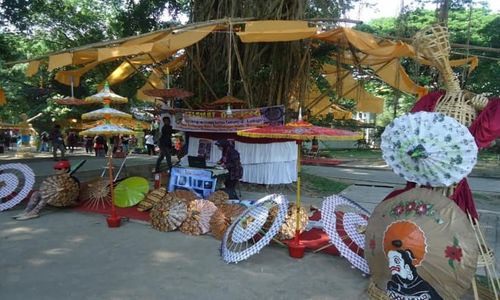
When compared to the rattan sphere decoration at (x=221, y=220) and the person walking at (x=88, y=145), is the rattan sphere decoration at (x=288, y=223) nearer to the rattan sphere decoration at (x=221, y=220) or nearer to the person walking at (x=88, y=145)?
the rattan sphere decoration at (x=221, y=220)

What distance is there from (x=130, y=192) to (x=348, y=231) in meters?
4.52

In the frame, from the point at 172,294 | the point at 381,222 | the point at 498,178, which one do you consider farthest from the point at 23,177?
the point at 498,178

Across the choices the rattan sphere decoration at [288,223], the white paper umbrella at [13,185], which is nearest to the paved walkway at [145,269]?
the rattan sphere decoration at [288,223]

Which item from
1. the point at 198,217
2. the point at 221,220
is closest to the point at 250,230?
the point at 221,220

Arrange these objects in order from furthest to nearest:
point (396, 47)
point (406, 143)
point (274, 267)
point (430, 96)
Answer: point (396, 47) → point (274, 267) → point (430, 96) → point (406, 143)

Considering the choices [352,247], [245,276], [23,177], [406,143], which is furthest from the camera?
[23,177]

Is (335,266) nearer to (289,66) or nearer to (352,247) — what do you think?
(352,247)

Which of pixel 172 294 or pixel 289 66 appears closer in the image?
pixel 172 294

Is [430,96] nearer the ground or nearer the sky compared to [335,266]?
nearer the sky

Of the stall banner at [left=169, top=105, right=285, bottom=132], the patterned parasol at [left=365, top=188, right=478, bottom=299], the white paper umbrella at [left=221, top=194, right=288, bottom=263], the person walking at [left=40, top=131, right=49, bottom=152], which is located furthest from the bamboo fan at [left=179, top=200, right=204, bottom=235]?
the person walking at [left=40, top=131, right=49, bottom=152]

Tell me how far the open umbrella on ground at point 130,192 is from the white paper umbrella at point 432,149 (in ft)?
18.4

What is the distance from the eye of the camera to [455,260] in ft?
9.54

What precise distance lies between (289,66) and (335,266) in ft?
20.9

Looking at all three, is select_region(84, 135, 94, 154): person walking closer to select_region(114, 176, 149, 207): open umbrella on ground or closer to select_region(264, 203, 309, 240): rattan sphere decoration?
select_region(114, 176, 149, 207): open umbrella on ground
